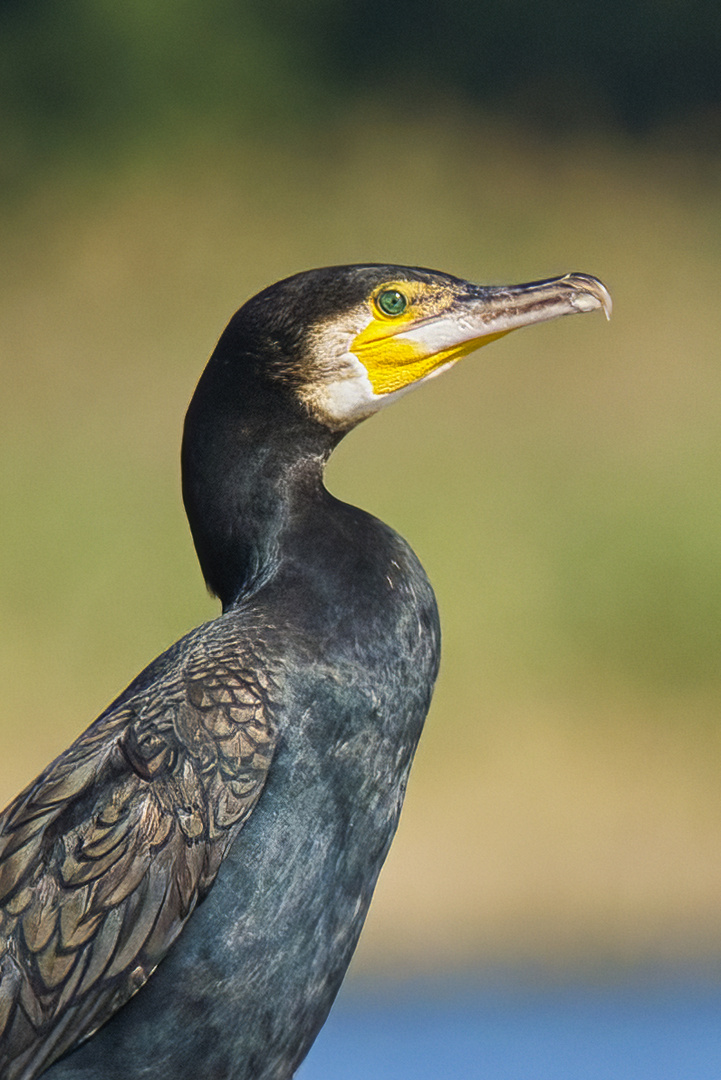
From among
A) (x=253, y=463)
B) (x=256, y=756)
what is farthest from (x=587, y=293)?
(x=256, y=756)

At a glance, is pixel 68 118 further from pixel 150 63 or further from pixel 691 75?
pixel 691 75

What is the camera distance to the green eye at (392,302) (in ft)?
6.31

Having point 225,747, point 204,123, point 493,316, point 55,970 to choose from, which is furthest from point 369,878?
point 204,123

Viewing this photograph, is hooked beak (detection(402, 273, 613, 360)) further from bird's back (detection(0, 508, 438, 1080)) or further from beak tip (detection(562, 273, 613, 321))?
bird's back (detection(0, 508, 438, 1080))

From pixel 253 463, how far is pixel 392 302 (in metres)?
0.25

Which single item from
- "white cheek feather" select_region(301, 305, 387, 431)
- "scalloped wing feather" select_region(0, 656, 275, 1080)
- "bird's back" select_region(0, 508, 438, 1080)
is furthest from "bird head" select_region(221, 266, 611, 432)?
"scalloped wing feather" select_region(0, 656, 275, 1080)

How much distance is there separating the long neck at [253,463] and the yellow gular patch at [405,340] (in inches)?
3.9

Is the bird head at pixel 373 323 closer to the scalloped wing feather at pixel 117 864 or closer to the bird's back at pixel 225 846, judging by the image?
the bird's back at pixel 225 846

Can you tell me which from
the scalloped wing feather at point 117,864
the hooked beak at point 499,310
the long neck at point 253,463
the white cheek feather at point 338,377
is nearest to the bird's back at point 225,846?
the scalloped wing feather at point 117,864

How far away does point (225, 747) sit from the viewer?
5.58 feet

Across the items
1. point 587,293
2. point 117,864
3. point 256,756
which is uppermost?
point 587,293

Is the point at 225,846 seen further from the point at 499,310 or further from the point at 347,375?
the point at 499,310

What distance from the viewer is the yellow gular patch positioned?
1919 millimetres

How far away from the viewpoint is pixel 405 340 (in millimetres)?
1934
